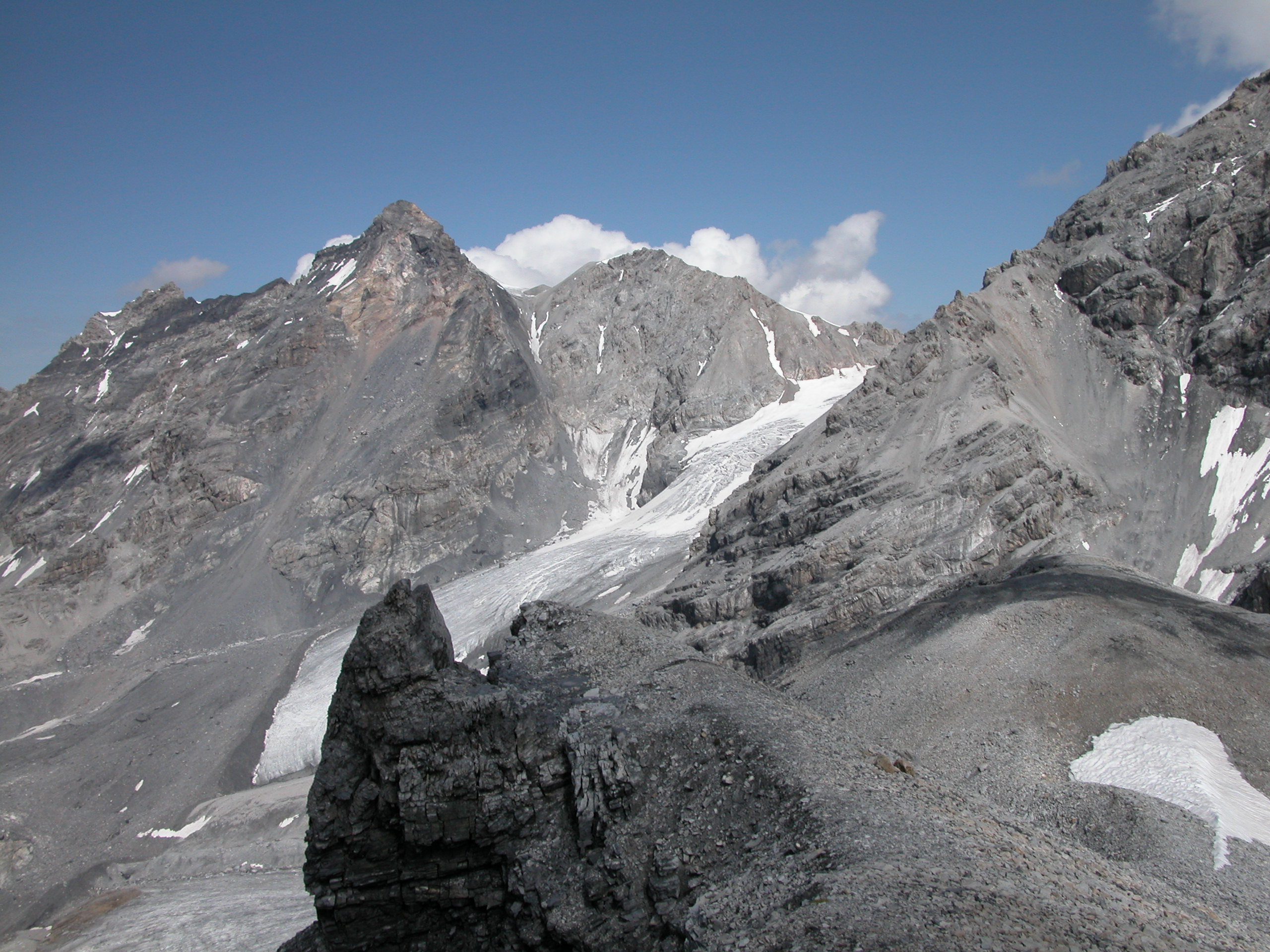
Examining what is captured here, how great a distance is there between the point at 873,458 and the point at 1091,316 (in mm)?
22584

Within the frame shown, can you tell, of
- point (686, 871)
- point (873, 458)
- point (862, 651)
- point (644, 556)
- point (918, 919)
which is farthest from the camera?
point (644, 556)

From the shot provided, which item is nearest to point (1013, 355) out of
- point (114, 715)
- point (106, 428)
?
point (114, 715)

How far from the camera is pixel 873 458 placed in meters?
47.6

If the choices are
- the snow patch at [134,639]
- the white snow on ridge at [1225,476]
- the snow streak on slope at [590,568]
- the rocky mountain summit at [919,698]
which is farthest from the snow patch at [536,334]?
the white snow on ridge at [1225,476]

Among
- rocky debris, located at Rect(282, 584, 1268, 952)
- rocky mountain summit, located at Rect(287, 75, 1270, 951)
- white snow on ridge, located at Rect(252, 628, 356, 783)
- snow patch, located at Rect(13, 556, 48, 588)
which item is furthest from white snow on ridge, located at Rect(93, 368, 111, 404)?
rocky debris, located at Rect(282, 584, 1268, 952)

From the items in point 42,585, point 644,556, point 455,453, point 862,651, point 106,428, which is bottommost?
point 862,651

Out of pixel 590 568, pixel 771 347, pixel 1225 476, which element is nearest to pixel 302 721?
pixel 590 568

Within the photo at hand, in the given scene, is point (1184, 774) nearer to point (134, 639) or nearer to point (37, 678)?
point (134, 639)

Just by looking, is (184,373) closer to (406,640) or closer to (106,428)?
(106,428)

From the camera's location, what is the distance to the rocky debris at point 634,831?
10336 mm

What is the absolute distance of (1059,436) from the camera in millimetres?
49438

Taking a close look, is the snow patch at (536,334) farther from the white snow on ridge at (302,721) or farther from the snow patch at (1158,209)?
the snow patch at (1158,209)

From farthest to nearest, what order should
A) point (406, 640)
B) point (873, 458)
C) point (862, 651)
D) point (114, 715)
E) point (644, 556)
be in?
1. point (644, 556)
2. point (114, 715)
3. point (873, 458)
4. point (862, 651)
5. point (406, 640)

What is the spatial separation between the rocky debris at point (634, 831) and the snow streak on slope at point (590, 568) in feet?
116
